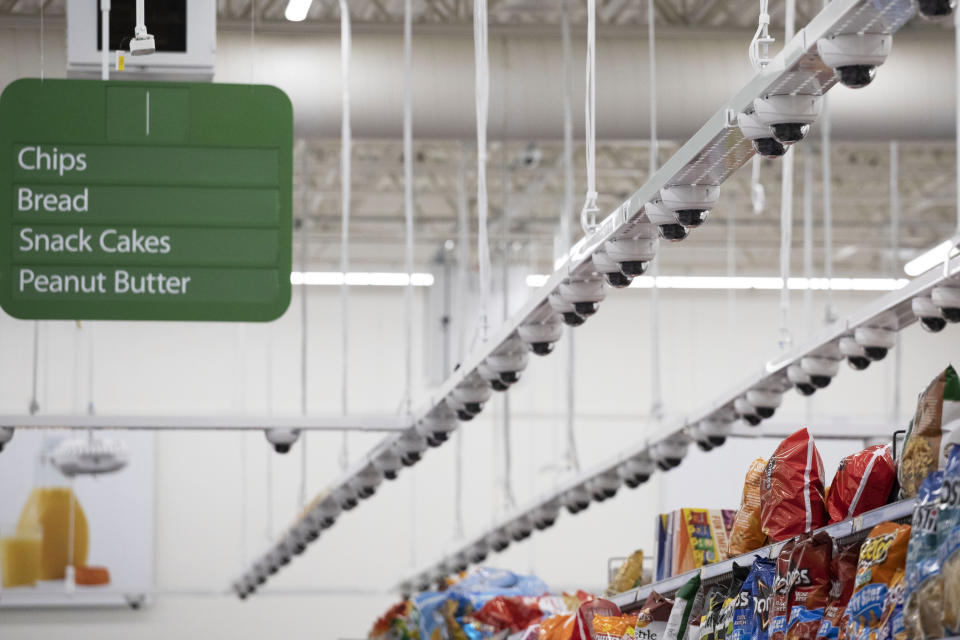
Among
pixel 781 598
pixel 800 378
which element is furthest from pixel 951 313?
pixel 781 598

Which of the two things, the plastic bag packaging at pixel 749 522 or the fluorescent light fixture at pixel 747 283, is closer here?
the plastic bag packaging at pixel 749 522

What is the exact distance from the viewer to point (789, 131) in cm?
344

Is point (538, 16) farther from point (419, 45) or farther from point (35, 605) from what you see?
→ point (35, 605)

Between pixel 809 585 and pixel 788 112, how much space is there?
1124 mm

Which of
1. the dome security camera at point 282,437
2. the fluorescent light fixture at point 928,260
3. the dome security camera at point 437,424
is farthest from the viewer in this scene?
the dome security camera at point 282,437

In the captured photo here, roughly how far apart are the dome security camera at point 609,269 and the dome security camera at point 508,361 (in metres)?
1.13

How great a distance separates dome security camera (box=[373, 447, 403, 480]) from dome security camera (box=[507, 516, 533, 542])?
2.62 meters

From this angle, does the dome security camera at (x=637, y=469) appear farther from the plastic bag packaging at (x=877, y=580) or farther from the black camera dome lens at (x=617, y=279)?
the plastic bag packaging at (x=877, y=580)

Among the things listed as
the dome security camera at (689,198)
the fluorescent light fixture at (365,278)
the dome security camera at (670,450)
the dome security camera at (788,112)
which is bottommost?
the dome security camera at (670,450)

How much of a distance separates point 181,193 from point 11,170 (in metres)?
0.60

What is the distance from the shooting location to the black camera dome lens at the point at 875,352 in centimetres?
569

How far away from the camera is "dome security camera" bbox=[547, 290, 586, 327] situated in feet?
16.6

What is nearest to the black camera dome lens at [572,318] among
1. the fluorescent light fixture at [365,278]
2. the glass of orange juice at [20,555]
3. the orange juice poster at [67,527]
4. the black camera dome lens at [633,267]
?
the black camera dome lens at [633,267]

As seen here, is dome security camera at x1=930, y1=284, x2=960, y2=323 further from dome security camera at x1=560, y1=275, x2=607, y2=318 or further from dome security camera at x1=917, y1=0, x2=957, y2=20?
dome security camera at x1=917, y1=0, x2=957, y2=20
